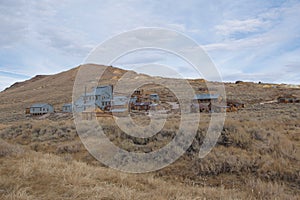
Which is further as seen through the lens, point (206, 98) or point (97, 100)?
point (97, 100)

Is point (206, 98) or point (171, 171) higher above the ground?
point (206, 98)

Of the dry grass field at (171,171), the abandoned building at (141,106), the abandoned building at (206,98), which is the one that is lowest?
the dry grass field at (171,171)

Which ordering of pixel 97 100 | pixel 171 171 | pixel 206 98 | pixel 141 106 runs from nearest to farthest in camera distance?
pixel 171 171, pixel 206 98, pixel 141 106, pixel 97 100

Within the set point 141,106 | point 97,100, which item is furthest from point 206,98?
point 97,100

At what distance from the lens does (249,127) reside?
10891mm

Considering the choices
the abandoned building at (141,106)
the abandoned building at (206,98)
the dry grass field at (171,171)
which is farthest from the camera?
the abandoned building at (206,98)

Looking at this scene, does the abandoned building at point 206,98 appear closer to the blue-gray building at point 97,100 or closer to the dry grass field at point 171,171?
the blue-gray building at point 97,100

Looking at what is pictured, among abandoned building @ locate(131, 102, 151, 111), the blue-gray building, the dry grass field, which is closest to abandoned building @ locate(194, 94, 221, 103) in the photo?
abandoned building @ locate(131, 102, 151, 111)

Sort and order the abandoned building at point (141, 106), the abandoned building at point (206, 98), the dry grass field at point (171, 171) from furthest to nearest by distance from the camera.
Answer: the abandoned building at point (206, 98), the abandoned building at point (141, 106), the dry grass field at point (171, 171)

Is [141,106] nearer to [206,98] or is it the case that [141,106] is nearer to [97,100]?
[97,100]

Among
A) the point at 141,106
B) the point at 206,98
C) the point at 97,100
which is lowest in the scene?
the point at 141,106

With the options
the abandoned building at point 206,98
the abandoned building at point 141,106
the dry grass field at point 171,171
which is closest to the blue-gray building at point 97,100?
the abandoned building at point 141,106

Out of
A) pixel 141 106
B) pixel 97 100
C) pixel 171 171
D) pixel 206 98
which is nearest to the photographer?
pixel 171 171

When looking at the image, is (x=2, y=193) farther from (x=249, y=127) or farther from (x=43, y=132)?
(x=43, y=132)
